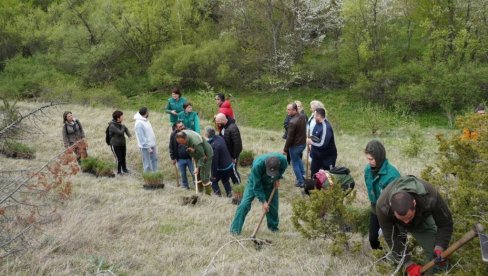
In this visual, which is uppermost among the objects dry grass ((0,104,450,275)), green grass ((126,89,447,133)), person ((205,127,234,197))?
person ((205,127,234,197))

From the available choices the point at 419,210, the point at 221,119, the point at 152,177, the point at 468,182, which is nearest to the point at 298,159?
the point at 221,119

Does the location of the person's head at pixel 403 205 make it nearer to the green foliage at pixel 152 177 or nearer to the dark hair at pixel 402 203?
the dark hair at pixel 402 203

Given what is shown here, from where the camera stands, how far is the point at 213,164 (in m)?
8.50

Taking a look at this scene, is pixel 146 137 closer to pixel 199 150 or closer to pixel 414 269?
pixel 199 150

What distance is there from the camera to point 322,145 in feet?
26.3

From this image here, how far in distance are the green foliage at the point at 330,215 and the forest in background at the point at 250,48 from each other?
1945cm

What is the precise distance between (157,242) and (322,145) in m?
3.48

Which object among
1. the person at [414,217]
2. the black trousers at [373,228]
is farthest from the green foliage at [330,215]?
the person at [414,217]

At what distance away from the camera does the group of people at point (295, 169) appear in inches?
159

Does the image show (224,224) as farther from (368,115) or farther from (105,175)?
(368,115)

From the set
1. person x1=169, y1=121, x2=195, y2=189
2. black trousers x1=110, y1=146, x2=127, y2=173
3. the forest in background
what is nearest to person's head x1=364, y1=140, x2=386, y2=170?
person x1=169, y1=121, x2=195, y2=189

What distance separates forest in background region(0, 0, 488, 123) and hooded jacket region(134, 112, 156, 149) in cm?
1460

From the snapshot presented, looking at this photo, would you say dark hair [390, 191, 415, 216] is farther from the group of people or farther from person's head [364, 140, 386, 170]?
person's head [364, 140, 386, 170]

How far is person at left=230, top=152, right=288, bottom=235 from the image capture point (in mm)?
5797
